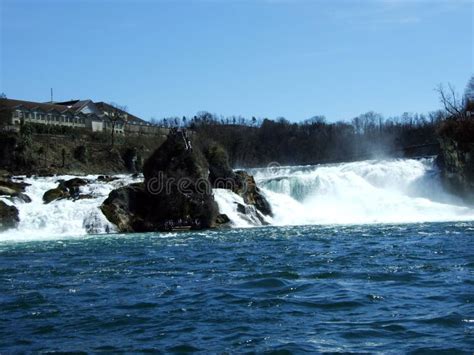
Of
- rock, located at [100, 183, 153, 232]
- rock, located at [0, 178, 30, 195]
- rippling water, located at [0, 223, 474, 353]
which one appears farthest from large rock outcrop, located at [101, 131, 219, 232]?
rippling water, located at [0, 223, 474, 353]

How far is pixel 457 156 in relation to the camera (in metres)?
52.5

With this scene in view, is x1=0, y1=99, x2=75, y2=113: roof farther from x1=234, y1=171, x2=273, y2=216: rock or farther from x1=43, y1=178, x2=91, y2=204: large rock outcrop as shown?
x1=234, y1=171, x2=273, y2=216: rock

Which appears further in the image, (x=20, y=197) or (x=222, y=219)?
(x=20, y=197)

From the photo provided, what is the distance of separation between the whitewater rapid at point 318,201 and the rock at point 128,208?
595 millimetres

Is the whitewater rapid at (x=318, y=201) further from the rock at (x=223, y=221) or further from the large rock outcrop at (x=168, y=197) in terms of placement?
the large rock outcrop at (x=168, y=197)

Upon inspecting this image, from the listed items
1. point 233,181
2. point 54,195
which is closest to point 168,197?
point 233,181

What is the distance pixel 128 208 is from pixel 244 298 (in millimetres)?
24473

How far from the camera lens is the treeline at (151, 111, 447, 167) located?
102m

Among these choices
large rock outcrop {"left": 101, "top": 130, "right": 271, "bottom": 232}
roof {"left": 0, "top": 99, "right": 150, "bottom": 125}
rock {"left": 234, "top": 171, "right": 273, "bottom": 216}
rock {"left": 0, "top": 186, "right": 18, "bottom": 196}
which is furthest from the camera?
roof {"left": 0, "top": 99, "right": 150, "bottom": 125}

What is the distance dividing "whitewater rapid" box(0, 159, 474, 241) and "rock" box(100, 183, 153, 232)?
595mm

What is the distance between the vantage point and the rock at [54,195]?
39616mm

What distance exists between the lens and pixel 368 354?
32.7 feet

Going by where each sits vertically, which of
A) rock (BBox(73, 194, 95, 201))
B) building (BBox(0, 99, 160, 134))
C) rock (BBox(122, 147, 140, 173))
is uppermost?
building (BBox(0, 99, 160, 134))

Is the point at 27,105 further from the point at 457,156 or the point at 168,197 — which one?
the point at 457,156
